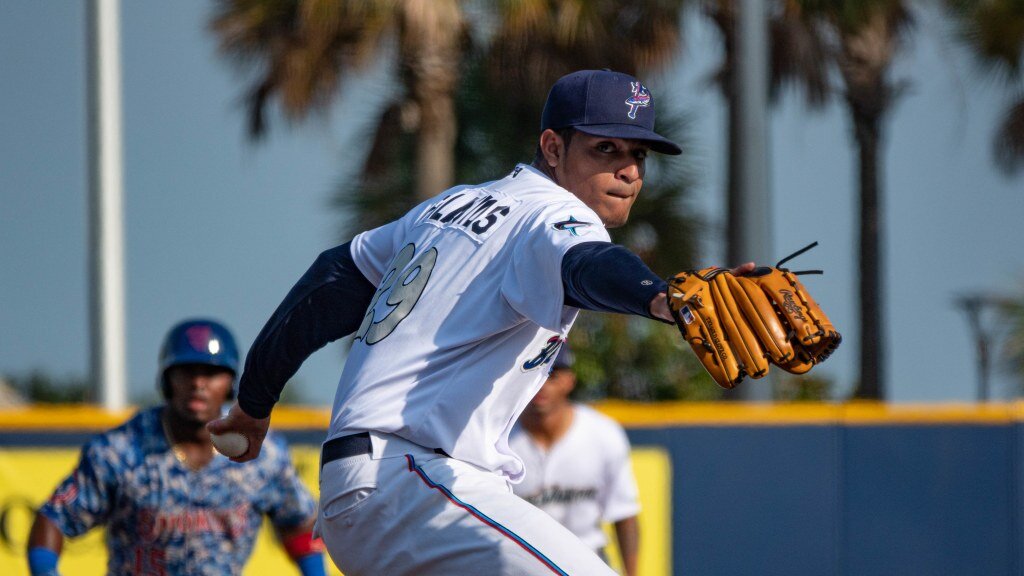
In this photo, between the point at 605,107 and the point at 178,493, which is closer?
the point at 605,107

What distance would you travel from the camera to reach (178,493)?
5.44 meters

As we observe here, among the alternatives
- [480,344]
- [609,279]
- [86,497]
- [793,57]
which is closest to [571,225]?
[609,279]

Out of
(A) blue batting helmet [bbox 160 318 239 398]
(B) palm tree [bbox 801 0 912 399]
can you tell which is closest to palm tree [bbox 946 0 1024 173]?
(B) palm tree [bbox 801 0 912 399]

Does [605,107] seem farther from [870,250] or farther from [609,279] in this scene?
[870,250]

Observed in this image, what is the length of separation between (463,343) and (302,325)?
71 centimetres

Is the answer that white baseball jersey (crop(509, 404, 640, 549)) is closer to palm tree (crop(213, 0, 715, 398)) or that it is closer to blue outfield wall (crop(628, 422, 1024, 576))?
blue outfield wall (crop(628, 422, 1024, 576))

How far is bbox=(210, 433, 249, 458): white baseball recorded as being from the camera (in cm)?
388

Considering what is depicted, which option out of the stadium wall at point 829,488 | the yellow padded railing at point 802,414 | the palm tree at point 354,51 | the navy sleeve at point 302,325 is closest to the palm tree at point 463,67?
the palm tree at point 354,51

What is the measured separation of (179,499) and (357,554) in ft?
7.60

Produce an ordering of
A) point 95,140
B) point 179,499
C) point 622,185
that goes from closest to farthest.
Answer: point 622,185 → point 179,499 → point 95,140

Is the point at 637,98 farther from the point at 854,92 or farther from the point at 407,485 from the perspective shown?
the point at 854,92

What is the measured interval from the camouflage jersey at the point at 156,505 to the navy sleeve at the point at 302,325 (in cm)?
172

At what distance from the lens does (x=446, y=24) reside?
15.2 metres

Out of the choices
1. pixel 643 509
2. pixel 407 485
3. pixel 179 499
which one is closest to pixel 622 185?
pixel 407 485
